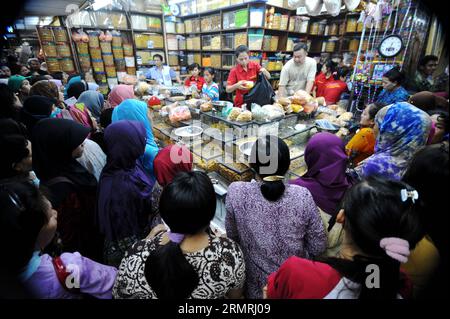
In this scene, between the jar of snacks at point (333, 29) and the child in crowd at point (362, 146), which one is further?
the jar of snacks at point (333, 29)

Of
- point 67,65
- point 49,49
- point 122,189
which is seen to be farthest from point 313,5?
point 49,49

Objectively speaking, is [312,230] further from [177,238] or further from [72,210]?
[72,210]

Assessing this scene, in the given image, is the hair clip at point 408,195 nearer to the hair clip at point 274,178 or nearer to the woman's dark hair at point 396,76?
the hair clip at point 274,178

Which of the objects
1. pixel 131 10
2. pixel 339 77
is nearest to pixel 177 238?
pixel 339 77

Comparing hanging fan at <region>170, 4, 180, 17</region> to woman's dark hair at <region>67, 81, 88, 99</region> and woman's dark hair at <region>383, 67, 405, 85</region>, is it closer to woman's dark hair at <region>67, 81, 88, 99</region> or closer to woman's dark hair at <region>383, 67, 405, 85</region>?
woman's dark hair at <region>67, 81, 88, 99</region>

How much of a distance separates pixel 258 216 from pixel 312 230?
0.28 m

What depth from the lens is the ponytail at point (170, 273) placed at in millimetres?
816

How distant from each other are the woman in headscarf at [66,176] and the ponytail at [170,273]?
35.0 inches

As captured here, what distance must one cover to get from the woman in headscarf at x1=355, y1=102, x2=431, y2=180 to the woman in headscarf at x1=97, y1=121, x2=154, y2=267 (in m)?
1.56

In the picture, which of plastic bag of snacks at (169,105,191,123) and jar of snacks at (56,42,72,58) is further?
jar of snacks at (56,42,72,58)

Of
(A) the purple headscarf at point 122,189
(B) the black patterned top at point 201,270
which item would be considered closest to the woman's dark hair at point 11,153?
(A) the purple headscarf at point 122,189

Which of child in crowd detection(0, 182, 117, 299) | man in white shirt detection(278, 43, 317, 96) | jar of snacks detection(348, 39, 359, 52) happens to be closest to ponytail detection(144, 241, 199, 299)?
child in crowd detection(0, 182, 117, 299)

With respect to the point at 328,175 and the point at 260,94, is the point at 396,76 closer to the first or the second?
the point at 260,94

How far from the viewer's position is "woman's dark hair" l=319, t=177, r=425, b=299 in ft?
2.08
